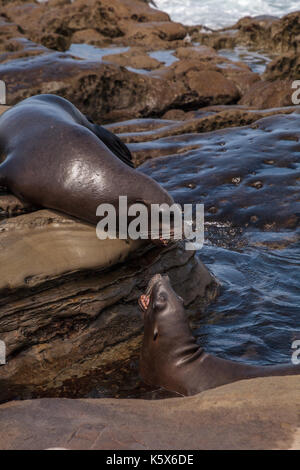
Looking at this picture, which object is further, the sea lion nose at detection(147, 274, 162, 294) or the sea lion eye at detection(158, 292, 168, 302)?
the sea lion nose at detection(147, 274, 162, 294)

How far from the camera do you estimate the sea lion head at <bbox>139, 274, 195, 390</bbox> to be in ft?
13.0

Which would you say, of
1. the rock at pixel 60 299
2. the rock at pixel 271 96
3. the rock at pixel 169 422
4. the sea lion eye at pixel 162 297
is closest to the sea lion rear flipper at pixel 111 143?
the rock at pixel 60 299

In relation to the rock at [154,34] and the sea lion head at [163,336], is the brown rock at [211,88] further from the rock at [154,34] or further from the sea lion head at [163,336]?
the sea lion head at [163,336]

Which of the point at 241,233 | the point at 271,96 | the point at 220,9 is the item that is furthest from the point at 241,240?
the point at 220,9

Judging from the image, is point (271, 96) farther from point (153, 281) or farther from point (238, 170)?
point (153, 281)

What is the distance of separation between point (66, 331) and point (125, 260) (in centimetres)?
69

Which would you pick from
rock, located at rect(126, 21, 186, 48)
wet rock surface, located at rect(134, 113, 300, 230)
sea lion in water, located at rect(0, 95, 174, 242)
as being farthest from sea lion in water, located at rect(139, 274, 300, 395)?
rock, located at rect(126, 21, 186, 48)

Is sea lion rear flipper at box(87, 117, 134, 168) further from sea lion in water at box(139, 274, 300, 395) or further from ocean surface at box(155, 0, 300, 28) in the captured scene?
ocean surface at box(155, 0, 300, 28)

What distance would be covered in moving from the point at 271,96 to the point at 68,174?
9484mm

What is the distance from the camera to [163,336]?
4.06m

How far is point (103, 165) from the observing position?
4.23 metres

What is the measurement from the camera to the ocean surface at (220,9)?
35219 millimetres
